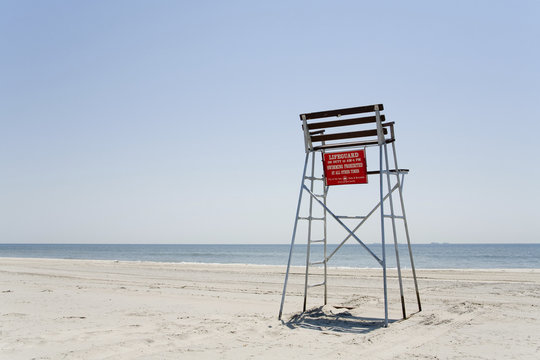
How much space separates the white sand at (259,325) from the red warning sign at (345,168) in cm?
252

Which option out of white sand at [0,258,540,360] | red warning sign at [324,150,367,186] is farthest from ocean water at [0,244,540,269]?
→ red warning sign at [324,150,367,186]

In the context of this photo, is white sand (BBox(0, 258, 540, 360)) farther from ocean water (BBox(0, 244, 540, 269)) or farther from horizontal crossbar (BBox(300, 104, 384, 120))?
ocean water (BBox(0, 244, 540, 269))

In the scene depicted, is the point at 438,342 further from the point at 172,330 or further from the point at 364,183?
the point at 172,330

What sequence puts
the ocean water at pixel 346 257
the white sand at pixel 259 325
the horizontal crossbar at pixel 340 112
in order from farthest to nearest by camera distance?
1. the ocean water at pixel 346 257
2. the horizontal crossbar at pixel 340 112
3. the white sand at pixel 259 325

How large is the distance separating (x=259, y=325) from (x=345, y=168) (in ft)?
10.5

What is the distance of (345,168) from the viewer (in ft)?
26.7

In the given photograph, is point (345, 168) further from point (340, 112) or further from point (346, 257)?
point (346, 257)

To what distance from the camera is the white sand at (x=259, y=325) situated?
558 centimetres

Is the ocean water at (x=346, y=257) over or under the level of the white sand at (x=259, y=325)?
under

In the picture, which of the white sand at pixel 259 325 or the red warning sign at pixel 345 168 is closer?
the white sand at pixel 259 325

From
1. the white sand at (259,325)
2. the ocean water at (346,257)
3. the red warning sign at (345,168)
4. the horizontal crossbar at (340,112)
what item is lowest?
the ocean water at (346,257)

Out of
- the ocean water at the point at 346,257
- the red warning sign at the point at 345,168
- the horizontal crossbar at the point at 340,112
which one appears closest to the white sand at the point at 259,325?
the red warning sign at the point at 345,168

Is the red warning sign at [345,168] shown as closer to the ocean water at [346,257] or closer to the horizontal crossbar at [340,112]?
the horizontal crossbar at [340,112]

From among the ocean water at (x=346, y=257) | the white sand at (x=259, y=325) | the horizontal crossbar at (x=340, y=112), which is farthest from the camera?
the ocean water at (x=346, y=257)
